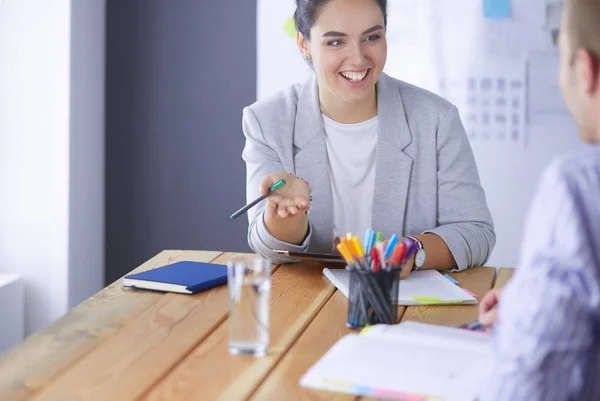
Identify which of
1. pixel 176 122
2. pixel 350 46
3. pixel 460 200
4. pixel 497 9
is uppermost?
pixel 497 9

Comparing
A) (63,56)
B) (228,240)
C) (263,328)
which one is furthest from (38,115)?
(263,328)

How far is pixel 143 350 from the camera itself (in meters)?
1.32

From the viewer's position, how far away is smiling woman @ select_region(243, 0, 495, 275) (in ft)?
6.93

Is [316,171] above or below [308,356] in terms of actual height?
above

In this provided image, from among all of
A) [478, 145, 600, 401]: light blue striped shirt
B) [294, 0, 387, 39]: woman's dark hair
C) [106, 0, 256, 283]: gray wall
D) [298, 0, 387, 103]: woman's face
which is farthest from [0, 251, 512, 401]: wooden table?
[106, 0, 256, 283]: gray wall

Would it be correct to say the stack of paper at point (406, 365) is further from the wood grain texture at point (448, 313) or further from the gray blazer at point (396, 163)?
the gray blazer at point (396, 163)

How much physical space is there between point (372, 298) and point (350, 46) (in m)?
0.92

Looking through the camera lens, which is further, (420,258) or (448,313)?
(420,258)

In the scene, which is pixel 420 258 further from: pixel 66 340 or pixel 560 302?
pixel 560 302

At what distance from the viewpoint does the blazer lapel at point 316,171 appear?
84.7 inches

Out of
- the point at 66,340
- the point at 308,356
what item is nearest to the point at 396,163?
the point at 308,356

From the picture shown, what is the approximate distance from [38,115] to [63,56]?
10.1 inches

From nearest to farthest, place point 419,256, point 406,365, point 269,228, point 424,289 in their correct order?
point 406,365 < point 424,289 < point 419,256 < point 269,228

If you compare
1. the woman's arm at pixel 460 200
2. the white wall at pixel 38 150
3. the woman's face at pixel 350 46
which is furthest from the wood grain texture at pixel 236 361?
the white wall at pixel 38 150
